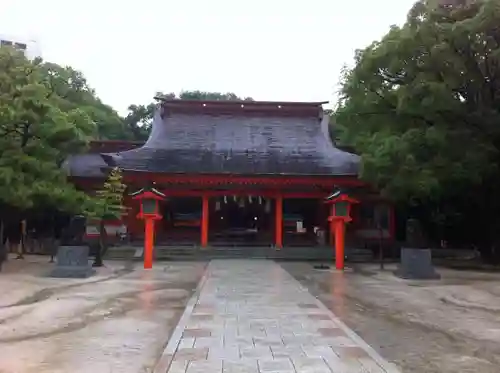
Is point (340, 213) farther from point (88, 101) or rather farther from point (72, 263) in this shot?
point (88, 101)

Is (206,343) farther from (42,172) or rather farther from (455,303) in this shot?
(42,172)

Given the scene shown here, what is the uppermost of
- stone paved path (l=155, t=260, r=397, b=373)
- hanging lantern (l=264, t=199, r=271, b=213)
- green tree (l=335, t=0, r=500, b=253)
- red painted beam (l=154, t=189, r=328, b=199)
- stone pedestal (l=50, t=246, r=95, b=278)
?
green tree (l=335, t=0, r=500, b=253)

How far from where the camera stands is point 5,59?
18938mm

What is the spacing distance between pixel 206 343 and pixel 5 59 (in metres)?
15.0

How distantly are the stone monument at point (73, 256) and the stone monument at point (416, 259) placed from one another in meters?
9.69

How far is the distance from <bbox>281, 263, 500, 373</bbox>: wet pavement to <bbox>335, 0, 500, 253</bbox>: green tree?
141 inches

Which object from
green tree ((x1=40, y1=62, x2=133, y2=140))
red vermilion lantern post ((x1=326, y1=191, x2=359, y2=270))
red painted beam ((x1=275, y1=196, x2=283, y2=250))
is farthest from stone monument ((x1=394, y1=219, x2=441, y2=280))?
green tree ((x1=40, y1=62, x2=133, y2=140))

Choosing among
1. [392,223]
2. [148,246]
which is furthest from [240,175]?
[392,223]

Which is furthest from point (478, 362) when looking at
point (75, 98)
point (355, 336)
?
point (75, 98)

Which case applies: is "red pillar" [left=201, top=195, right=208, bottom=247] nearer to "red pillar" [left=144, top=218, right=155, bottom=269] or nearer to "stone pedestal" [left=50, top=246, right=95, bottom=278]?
"red pillar" [left=144, top=218, right=155, bottom=269]

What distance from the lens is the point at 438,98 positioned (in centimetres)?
1817

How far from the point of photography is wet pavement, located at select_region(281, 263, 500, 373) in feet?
23.6

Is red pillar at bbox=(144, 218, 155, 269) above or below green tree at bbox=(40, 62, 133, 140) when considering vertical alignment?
below

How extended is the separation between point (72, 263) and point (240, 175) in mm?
10641
